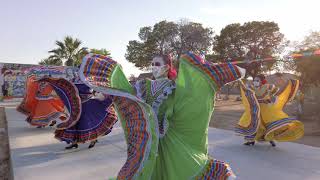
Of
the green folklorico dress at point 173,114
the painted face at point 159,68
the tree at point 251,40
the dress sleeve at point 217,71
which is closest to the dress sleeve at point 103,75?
the green folklorico dress at point 173,114

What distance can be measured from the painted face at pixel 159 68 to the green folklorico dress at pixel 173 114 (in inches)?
7.6

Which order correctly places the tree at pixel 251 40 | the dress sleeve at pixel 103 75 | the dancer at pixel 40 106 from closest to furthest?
the dress sleeve at pixel 103 75
the dancer at pixel 40 106
the tree at pixel 251 40

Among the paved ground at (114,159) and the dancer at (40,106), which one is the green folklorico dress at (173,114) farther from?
the dancer at (40,106)

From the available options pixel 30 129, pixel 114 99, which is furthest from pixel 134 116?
pixel 30 129

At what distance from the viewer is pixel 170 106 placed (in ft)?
8.91

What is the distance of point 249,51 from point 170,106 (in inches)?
971

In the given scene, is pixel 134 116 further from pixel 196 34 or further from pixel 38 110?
pixel 196 34

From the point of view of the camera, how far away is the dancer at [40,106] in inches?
309

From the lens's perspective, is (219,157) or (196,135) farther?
(219,157)

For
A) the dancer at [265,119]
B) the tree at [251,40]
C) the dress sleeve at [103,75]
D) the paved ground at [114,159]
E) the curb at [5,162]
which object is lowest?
the curb at [5,162]

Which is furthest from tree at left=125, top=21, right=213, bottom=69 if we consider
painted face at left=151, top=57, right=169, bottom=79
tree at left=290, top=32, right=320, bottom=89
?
painted face at left=151, top=57, right=169, bottom=79

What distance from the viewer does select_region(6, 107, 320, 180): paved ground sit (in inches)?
161

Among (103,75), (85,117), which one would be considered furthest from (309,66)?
(103,75)

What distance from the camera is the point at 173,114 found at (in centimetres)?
272
